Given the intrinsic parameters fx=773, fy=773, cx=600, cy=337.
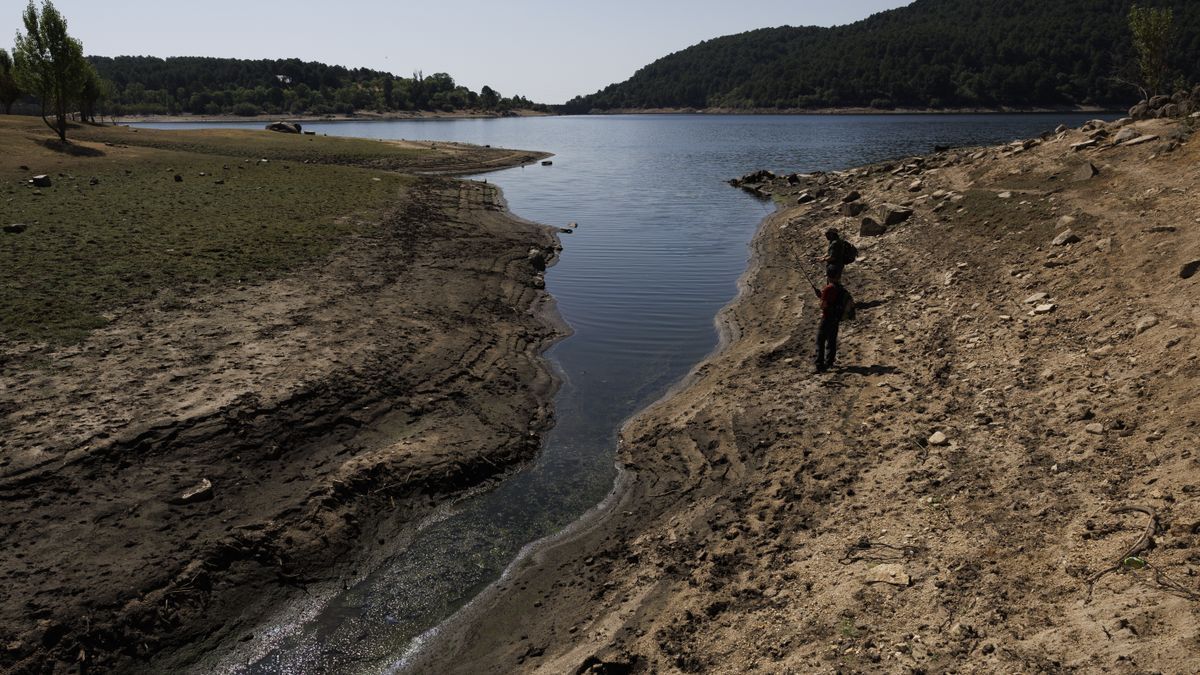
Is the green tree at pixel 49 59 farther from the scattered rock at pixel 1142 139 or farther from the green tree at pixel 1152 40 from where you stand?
the green tree at pixel 1152 40

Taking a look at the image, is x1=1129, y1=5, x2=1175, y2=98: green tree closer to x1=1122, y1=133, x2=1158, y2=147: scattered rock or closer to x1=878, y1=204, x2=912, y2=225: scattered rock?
x1=1122, y1=133, x2=1158, y2=147: scattered rock

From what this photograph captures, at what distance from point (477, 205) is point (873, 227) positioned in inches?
805

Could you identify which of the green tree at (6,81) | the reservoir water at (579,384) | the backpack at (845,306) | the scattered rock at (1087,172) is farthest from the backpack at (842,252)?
the green tree at (6,81)

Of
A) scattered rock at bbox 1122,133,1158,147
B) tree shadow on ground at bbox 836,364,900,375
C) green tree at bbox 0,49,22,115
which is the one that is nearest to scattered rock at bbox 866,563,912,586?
tree shadow on ground at bbox 836,364,900,375

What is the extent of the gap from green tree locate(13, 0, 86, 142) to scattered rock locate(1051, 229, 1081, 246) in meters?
49.9

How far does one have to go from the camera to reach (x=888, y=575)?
835 centimetres

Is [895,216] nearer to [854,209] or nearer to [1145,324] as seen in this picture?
[854,209]

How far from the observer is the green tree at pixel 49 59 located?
147 feet

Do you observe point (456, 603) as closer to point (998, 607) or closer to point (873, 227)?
point (998, 607)

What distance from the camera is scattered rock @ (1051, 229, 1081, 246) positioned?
17611mm

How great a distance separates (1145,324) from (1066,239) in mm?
6204

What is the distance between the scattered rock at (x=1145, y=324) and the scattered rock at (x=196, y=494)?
14381 millimetres

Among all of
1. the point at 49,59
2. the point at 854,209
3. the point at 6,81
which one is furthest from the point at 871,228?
the point at 6,81


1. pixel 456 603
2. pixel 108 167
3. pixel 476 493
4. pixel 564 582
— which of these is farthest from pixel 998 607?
pixel 108 167
